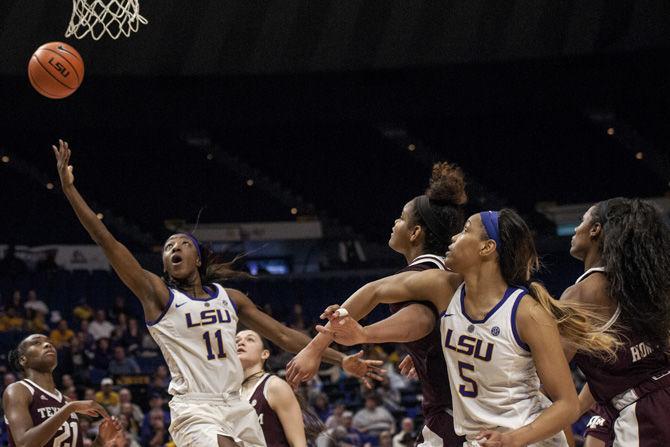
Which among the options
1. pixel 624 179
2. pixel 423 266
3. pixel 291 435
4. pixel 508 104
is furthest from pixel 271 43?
pixel 423 266

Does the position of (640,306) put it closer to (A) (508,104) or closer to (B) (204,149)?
(A) (508,104)

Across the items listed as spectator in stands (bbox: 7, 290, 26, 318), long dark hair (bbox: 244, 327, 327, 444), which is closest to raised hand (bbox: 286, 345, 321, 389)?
long dark hair (bbox: 244, 327, 327, 444)

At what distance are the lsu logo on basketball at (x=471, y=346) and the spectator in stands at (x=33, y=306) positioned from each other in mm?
13699

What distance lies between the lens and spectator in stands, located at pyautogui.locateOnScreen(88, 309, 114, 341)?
16547 millimetres

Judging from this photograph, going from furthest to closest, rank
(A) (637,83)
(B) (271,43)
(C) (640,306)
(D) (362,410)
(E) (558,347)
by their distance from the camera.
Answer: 1. (A) (637,83)
2. (B) (271,43)
3. (D) (362,410)
4. (C) (640,306)
5. (E) (558,347)

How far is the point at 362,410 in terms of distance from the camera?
14406mm

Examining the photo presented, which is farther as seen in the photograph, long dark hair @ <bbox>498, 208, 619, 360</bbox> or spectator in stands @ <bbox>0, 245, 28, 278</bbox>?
spectator in stands @ <bbox>0, 245, 28, 278</bbox>

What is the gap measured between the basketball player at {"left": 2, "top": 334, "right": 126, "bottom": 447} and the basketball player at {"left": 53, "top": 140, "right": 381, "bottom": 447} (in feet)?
2.98

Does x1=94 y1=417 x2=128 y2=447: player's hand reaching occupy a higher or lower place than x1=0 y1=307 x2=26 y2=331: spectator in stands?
lower

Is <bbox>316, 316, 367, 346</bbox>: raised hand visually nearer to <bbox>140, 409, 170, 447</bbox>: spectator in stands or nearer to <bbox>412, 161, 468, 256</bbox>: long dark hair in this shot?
<bbox>412, 161, 468, 256</bbox>: long dark hair

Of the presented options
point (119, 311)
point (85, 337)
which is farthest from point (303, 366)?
point (119, 311)

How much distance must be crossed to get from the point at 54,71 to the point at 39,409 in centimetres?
315

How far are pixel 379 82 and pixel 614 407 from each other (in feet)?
47.0

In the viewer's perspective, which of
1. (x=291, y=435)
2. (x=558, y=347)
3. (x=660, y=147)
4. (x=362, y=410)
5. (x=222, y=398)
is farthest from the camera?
(x=660, y=147)
